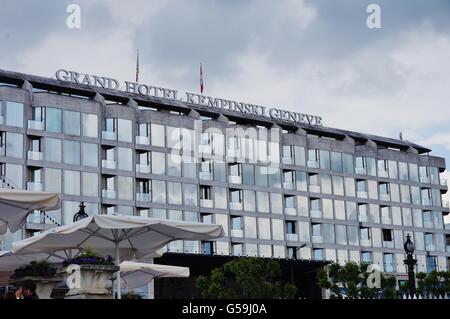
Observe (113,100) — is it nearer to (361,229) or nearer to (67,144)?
(67,144)

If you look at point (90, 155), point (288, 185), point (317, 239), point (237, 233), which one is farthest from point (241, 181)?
point (90, 155)

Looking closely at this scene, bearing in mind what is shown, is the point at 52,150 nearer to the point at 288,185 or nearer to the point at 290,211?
the point at 288,185

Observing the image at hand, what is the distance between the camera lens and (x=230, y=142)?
255 feet

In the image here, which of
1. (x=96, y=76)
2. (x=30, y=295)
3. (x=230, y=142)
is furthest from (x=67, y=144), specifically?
(x=30, y=295)

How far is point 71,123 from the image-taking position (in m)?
68.8

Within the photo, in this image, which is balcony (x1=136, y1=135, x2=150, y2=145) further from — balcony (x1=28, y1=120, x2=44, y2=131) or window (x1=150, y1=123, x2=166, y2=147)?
balcony (x1=28, y1=120, x2=44, y2=131)

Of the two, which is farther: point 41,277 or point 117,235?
point 117,235

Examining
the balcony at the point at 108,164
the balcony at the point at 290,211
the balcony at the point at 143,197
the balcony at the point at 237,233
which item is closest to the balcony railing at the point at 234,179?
the balcony at the point at 237,233

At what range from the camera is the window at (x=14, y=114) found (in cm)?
6562

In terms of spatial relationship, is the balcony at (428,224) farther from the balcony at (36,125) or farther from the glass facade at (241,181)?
the balcony at (36,125)

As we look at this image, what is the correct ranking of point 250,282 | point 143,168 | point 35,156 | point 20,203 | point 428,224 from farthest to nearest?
point 428,224, point 143,168, point 35,156, point 250,282, point 20,203

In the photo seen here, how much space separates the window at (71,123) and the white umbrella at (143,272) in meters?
36.6

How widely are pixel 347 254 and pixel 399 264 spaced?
7384mm

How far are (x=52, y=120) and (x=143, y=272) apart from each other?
38.4 metres
